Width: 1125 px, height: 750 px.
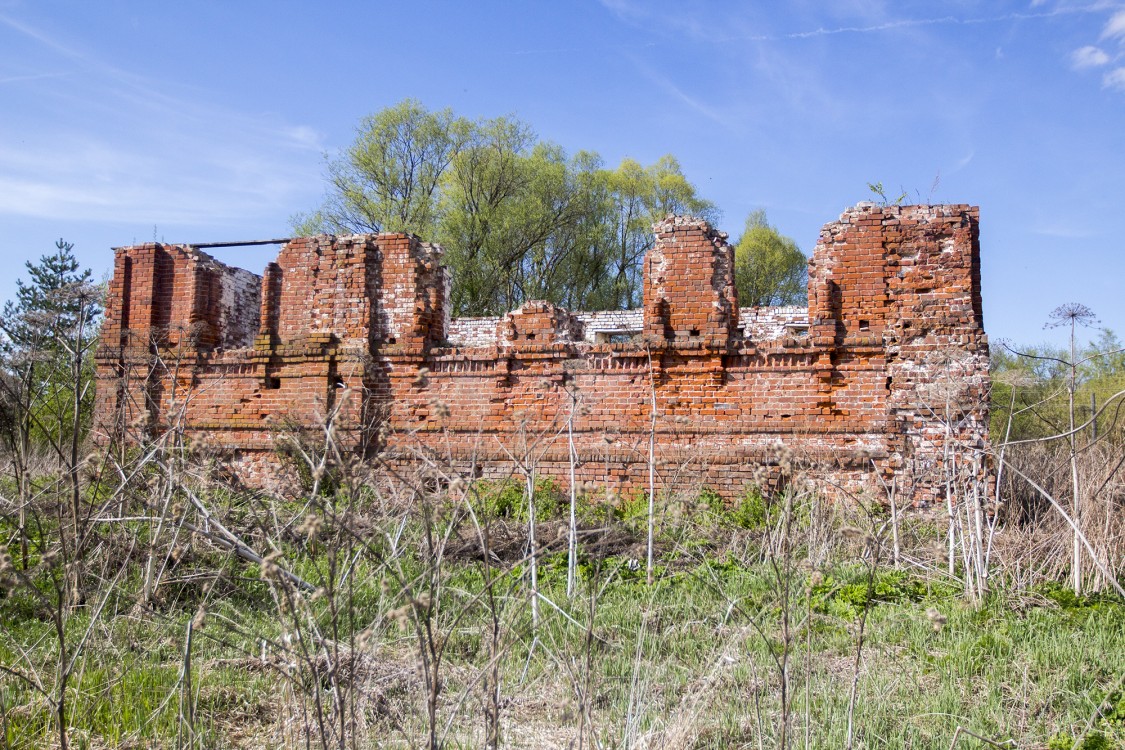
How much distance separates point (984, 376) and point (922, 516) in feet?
5.73

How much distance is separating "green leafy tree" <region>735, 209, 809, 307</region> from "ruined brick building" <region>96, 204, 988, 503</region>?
23.6m

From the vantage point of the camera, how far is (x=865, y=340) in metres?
8.58

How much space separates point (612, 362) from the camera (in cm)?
932

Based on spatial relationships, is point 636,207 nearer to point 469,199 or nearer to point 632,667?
point 469,199

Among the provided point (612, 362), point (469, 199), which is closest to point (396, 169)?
point (469, 199)

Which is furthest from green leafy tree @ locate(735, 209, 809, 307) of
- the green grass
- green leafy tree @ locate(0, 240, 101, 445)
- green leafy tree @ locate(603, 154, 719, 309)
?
the green grass

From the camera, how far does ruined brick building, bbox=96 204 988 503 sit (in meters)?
8.43

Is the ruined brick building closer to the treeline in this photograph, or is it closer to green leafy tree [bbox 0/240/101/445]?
green leafy tree [bbox 0/240/101/445]

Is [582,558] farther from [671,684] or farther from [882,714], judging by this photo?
[882,714]

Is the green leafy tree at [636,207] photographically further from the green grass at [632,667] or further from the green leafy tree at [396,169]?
the green grass at [632,667]

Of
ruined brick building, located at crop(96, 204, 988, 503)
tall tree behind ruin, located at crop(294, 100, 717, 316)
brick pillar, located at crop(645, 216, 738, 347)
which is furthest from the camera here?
tall tree behind ruin, located at crop(294, 100, 717, 316)

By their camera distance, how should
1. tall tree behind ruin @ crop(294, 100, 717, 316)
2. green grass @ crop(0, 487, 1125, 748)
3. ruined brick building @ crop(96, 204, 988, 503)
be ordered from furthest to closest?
tall tree behind ruin @ crop(294, 100, 717, 316)
ruined brick building @ crop(96, 204, 988, 503)
green grass @ crop(0, 487, 1125, 748)

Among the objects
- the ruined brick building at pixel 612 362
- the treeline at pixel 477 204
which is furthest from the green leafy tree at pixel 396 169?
the ruined brick building at pixel 612 362

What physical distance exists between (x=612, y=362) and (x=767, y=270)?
25.3 meters
